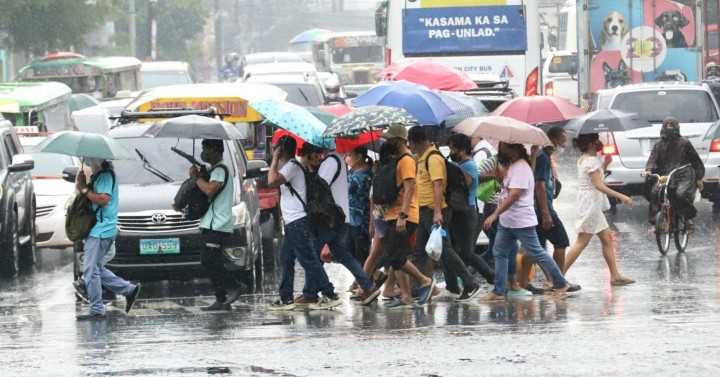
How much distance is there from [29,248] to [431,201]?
22.2 feet

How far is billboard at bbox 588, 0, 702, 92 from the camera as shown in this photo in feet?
101

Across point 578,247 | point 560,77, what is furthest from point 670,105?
point 560,77

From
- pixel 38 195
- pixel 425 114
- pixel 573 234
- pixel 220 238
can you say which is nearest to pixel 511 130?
pixel 425 114

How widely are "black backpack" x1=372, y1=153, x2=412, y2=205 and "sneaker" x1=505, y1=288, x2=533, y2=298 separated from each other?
5.26 ft

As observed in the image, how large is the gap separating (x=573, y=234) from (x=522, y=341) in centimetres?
873

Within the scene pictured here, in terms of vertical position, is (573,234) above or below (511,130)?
below

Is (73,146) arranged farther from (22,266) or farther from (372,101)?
(22,266)

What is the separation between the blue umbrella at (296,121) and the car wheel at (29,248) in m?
5.87

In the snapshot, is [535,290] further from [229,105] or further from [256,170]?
[229,105]

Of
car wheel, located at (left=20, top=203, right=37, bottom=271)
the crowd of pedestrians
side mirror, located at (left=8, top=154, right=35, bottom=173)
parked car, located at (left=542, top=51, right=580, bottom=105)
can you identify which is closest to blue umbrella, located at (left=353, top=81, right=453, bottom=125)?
the crowd of pedestrians

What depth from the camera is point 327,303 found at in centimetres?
1404

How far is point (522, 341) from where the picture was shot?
37.8 feet

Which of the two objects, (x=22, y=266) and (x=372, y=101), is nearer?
(x=372, y=101)

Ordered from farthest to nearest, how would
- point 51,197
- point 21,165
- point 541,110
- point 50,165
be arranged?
point 50,165, point 51,197, point 21,165, point 541,110
